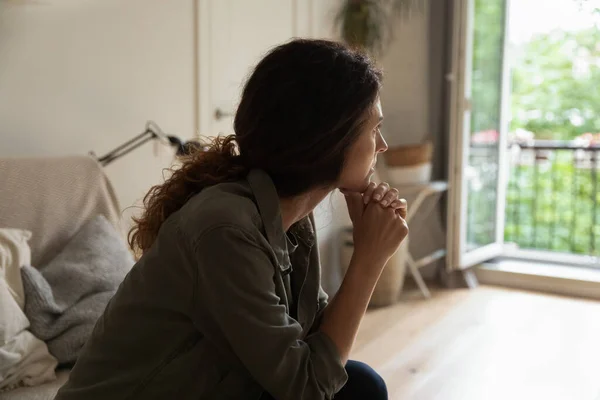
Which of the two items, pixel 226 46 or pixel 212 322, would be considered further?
pixel 226 46

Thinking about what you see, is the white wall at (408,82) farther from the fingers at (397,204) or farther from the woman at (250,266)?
the woman at (250,266)

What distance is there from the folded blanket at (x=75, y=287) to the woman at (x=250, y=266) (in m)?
0.63

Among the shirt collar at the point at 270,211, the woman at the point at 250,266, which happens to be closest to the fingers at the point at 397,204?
the woman at the point at 250,266

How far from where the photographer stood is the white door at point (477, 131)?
364 centimetres

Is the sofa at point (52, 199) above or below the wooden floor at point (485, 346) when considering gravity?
above

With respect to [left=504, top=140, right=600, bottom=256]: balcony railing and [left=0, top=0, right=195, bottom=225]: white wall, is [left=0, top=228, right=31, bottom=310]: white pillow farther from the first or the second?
[left=504, top=140, right=600, bottom=256]: balcony railing

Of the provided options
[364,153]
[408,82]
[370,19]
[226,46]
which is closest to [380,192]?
[364,153]

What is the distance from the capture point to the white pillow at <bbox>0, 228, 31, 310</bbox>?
5.33 feet

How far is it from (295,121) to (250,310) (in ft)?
0.99

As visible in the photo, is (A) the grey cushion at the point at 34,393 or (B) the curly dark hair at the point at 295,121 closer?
(B) the curly dark hair at the point at 295,121

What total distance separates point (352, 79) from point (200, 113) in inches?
73.8

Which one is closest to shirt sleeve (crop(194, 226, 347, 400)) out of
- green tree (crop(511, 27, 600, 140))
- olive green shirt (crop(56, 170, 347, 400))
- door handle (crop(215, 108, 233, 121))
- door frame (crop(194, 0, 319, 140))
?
olive green shirt (crop(56, 170, 347, 400))

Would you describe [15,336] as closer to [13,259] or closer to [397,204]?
[13,259]

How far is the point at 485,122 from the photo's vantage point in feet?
12.8
